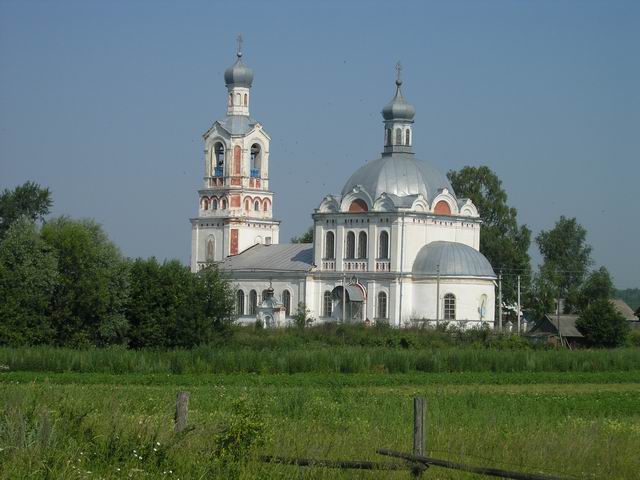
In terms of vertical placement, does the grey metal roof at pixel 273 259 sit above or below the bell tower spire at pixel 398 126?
below

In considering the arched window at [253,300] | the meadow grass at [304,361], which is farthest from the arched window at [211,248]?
the meadow grass at [304,361]

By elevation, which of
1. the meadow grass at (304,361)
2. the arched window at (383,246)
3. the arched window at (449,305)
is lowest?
the meadow grass at (304,361)

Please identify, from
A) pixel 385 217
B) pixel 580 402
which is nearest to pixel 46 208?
pixel 385 217

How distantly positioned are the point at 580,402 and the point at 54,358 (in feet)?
50.5

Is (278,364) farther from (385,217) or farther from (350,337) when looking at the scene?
(385,217)

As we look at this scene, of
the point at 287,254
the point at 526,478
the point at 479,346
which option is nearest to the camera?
the point at 526,478

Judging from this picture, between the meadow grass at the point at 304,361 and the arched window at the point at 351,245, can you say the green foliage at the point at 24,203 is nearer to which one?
the arched window at the point at 351,245

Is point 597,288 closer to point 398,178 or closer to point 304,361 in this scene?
point 398,178

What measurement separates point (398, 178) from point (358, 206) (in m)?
2.62

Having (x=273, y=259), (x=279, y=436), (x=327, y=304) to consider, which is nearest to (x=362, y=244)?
(x=327, y=304)

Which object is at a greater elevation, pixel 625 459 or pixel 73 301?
pixel 73 301

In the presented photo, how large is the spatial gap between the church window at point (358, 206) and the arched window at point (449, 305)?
263 inches

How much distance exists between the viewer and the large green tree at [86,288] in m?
45.9

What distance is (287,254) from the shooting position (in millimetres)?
78375
